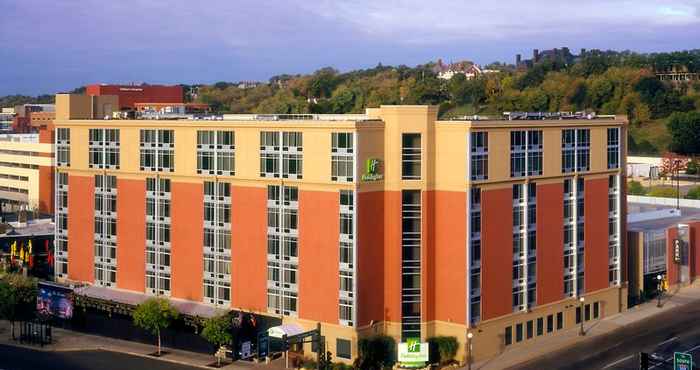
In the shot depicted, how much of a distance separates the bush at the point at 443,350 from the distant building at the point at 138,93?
4464cm

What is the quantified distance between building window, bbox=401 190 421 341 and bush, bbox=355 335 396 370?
0.81m

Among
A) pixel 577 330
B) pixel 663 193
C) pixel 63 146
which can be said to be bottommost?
pixel 577 330

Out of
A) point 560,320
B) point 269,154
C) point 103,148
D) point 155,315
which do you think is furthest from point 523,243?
point 103,148

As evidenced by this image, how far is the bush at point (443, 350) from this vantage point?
3659 centimetres

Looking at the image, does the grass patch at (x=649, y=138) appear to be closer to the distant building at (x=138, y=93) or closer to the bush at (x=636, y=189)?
the bush at (x=636, y=189)

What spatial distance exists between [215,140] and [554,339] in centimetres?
1658

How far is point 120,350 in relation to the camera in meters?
39.2

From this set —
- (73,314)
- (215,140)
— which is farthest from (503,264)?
(73,314)

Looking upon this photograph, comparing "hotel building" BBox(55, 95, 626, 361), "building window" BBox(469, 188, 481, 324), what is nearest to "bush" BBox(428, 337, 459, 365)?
"hotel building" BBox(55, 95, 626, 361)

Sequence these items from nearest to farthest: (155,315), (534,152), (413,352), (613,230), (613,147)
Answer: (413,352) < (155,315) < (534,152) < (613,147) < (613,230)

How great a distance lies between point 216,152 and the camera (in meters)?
40.0

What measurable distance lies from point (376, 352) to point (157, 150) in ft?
45.0

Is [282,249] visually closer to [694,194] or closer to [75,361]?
[75,361]

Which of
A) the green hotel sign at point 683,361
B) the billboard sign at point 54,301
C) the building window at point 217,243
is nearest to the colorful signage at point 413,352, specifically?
the building window at point 217,243
